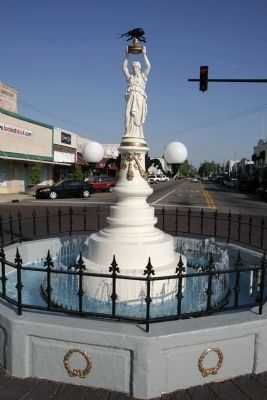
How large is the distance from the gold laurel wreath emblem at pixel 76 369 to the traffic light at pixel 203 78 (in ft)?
42.8

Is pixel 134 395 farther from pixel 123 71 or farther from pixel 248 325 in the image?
pixel 123 71

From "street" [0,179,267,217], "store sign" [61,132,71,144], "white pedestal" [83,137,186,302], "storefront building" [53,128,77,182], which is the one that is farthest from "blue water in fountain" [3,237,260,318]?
"store sign" [61,132,71,144]

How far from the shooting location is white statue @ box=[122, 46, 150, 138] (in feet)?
19.6

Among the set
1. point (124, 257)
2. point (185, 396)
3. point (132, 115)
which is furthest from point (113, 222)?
point (185, 396)

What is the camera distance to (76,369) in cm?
379

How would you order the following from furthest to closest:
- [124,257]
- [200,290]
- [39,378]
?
1. [200,290]
2. [124,257]
3. [39,378]

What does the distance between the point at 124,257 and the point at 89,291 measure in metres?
0.80

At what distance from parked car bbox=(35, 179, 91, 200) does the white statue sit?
22520 millimetres

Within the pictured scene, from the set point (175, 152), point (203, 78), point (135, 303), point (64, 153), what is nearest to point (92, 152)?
point (175, 152)

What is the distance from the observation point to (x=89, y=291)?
562 cm

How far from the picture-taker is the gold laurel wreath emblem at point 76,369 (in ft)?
12.3

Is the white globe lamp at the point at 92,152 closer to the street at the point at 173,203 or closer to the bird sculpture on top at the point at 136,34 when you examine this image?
the bird sculpture on top at the point at 136,34

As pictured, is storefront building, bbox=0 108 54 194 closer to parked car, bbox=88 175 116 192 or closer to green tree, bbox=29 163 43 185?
green tree, bbox=29 163 43 185

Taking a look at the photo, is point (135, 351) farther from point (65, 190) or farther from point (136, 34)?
point (65, 190)
